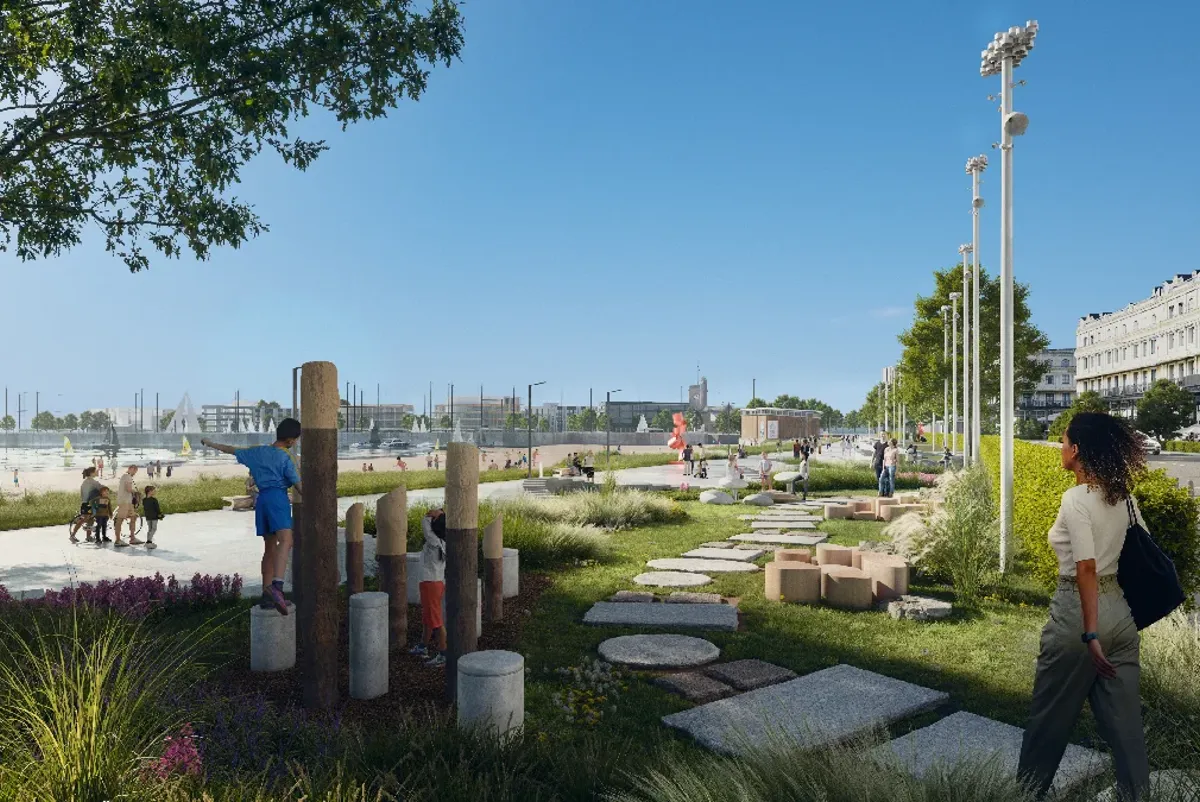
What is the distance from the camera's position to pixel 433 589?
625 centimetres

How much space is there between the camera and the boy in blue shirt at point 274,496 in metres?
5.89

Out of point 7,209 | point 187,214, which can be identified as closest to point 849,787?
point 187,214

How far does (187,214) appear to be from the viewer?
9320 mm

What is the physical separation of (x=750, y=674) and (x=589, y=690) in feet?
4.00

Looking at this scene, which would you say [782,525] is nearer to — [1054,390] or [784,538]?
[784,538]

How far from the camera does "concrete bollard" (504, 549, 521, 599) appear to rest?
27.2 feet

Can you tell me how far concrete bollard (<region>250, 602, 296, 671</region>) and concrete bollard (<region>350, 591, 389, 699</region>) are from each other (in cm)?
87

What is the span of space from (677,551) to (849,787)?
845cm

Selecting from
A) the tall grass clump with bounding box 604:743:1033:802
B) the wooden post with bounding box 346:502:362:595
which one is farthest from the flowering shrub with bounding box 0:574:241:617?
the tall grass clump with bounding box 604:743:1033:802

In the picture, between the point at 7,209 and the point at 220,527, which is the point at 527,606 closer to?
the point at 7,209

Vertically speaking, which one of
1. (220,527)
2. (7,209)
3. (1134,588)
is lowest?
(220,527)

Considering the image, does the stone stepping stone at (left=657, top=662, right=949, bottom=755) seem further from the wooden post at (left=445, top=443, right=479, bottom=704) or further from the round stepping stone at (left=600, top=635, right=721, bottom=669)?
the wooden post at (left=445, top=443, right=479, bottom=704)

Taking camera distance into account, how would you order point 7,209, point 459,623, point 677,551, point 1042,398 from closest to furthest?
1. point 459,623
2. point 7,209
3. point 677,551
4. point 1042,398

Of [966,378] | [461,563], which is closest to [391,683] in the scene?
[461,563]
